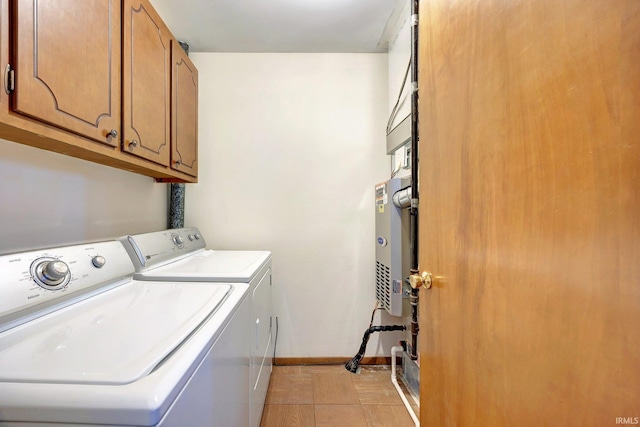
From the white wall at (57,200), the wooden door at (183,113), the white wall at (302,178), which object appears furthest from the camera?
the white wall at (302,178)

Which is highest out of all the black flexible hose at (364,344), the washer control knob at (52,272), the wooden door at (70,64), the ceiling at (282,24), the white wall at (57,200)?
the ceiling at (282,24)

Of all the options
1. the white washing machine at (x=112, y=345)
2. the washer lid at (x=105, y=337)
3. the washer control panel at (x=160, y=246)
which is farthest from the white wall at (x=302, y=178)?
the washer lid at (x=105, y=337)

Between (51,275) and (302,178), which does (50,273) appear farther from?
(302,178)

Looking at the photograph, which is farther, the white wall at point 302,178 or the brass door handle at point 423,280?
the white wall at point 302,178

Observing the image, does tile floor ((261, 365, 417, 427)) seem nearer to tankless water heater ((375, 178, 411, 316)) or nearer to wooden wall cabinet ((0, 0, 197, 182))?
tankless water heater ((375, 178, 411, 316))

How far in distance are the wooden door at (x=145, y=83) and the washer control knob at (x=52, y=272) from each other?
1.62ft

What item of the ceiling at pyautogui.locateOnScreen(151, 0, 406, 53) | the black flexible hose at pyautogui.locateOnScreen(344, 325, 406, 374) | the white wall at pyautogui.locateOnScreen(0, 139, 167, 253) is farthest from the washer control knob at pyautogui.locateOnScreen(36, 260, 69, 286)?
the black flexible hose at pyautogui.locateOnScreen(344, 325, 406, 374)

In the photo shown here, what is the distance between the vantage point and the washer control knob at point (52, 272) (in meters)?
0.80

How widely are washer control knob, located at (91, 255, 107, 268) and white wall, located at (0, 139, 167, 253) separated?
25 centimetres

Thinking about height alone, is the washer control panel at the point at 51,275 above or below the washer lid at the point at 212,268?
above

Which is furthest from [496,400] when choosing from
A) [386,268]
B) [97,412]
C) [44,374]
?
[386,268]

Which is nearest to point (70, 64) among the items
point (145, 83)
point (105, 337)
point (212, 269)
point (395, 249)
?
point (145, 83)

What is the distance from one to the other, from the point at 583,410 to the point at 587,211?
34cm

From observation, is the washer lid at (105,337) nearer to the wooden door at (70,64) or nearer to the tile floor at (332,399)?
the wooden door at (70,64)
